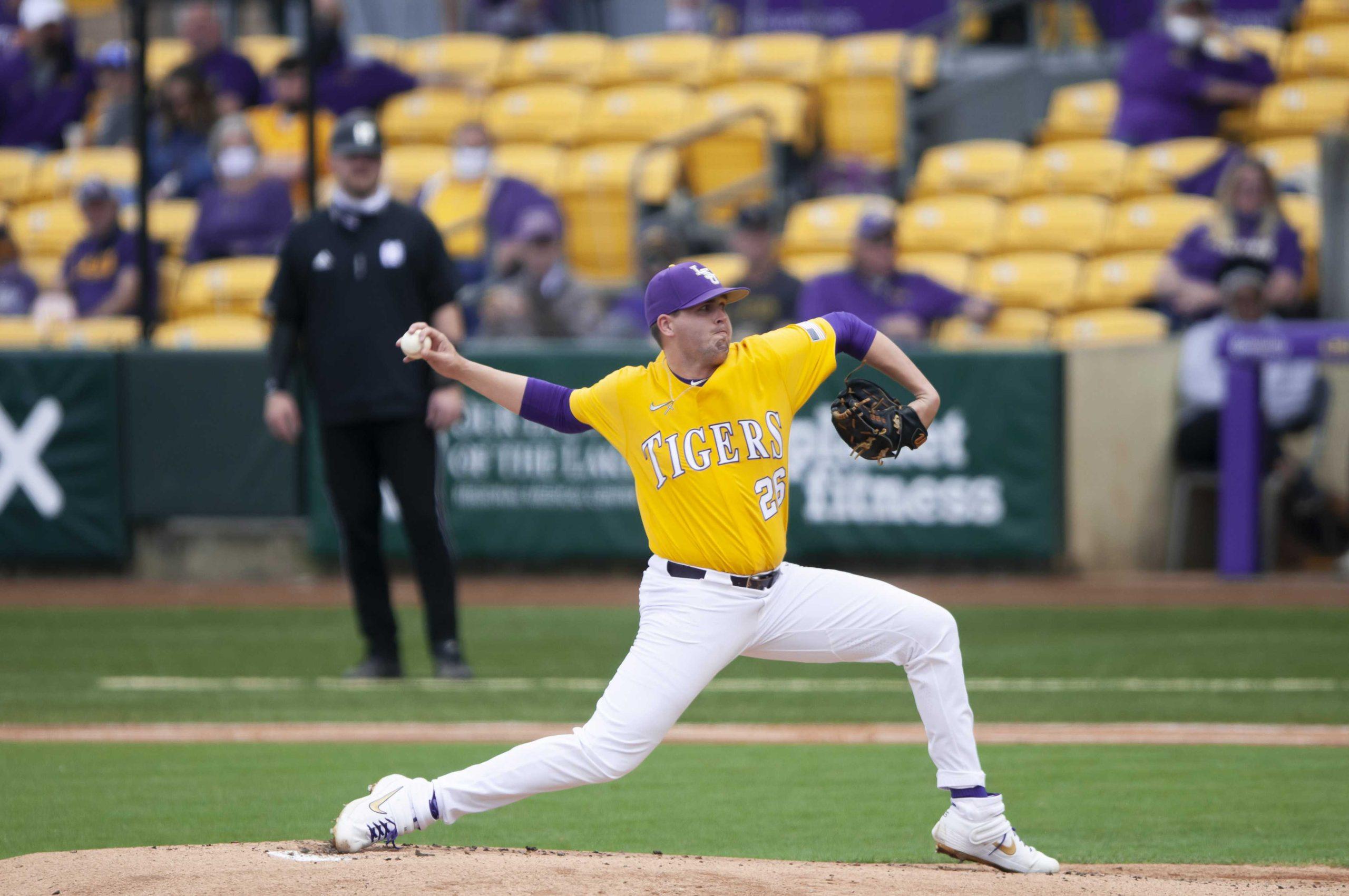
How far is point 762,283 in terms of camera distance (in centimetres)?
1190

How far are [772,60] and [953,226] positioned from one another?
11.4 feet

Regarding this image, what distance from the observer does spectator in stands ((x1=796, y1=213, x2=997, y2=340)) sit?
11672mm

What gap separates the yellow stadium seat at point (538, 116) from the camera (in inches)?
658

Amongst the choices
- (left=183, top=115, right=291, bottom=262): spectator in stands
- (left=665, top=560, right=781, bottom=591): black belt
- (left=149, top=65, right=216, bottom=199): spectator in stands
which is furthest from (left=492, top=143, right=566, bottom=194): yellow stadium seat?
(left=665, top=560, right=781, bottom=591): black belt

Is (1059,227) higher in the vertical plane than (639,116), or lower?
lower

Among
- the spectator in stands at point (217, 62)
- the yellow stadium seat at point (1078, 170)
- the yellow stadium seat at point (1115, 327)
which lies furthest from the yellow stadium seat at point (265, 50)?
the yellow stadium seat at point (1115, 327)

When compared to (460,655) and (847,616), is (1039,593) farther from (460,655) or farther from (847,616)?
(847,616)

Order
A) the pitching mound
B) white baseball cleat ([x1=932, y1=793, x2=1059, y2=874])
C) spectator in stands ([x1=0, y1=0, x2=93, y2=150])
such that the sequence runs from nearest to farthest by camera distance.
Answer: the pitching mound < white baseball cleat ([x1=932, y1=793, x2=1059, y2=874]) < spectator in stands ([x1=0, y1=0, x2=93, y2=150])

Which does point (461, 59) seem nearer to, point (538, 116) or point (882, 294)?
point (538, 116)

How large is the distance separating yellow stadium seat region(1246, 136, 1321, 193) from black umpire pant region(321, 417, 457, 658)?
Answer: 8357 mm

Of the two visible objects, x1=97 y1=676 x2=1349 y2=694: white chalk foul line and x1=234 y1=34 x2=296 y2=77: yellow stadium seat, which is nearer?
x1=97 y1=676 x2=1349 y2=694: white chalk foul line

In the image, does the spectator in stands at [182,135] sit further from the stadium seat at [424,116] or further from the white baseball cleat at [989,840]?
the white baseball cleat at [989,840]

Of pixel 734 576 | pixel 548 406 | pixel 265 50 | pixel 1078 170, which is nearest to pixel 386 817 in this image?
pixel 734 576

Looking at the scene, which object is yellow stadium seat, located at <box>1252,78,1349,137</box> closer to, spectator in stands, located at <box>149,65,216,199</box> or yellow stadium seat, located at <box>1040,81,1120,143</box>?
yellow stadium seat, located at <box>1040,81,1120,143</box>
